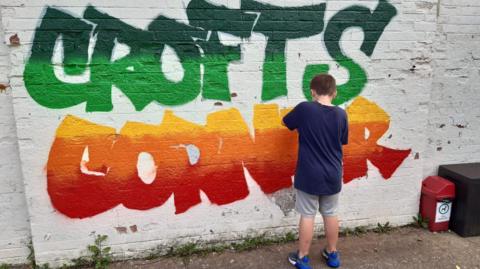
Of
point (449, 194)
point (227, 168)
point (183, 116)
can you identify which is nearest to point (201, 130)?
point (183, 116)

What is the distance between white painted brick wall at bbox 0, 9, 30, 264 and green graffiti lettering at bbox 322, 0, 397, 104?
2.69 meters

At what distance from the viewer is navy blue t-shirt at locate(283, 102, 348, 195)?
9.99ft

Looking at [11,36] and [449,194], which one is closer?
[11,36]

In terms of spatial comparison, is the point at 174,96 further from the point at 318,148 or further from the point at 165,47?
the point at 318,148

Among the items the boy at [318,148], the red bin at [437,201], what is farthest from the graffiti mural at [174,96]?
the red bin at [437,201]

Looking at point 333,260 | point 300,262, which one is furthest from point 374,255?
point 300,262

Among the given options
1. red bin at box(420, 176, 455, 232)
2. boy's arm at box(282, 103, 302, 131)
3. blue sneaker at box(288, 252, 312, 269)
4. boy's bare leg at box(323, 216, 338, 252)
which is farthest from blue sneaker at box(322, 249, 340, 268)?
red bin at box(420, 176, 455, 232)

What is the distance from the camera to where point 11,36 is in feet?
9.52

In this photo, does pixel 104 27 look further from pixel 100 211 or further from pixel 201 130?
pixel 100 211

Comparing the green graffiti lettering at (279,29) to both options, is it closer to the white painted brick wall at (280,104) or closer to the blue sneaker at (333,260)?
the white painted brick wall at (280,104)

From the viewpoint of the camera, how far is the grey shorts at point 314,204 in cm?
320

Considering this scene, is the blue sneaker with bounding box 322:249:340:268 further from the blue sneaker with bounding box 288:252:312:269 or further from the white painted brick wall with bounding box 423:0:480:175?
the white painted brick wall with bounding box 423:0:480:175

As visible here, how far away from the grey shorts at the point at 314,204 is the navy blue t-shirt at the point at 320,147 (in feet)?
0.32

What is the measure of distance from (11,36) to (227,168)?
1.98 m
